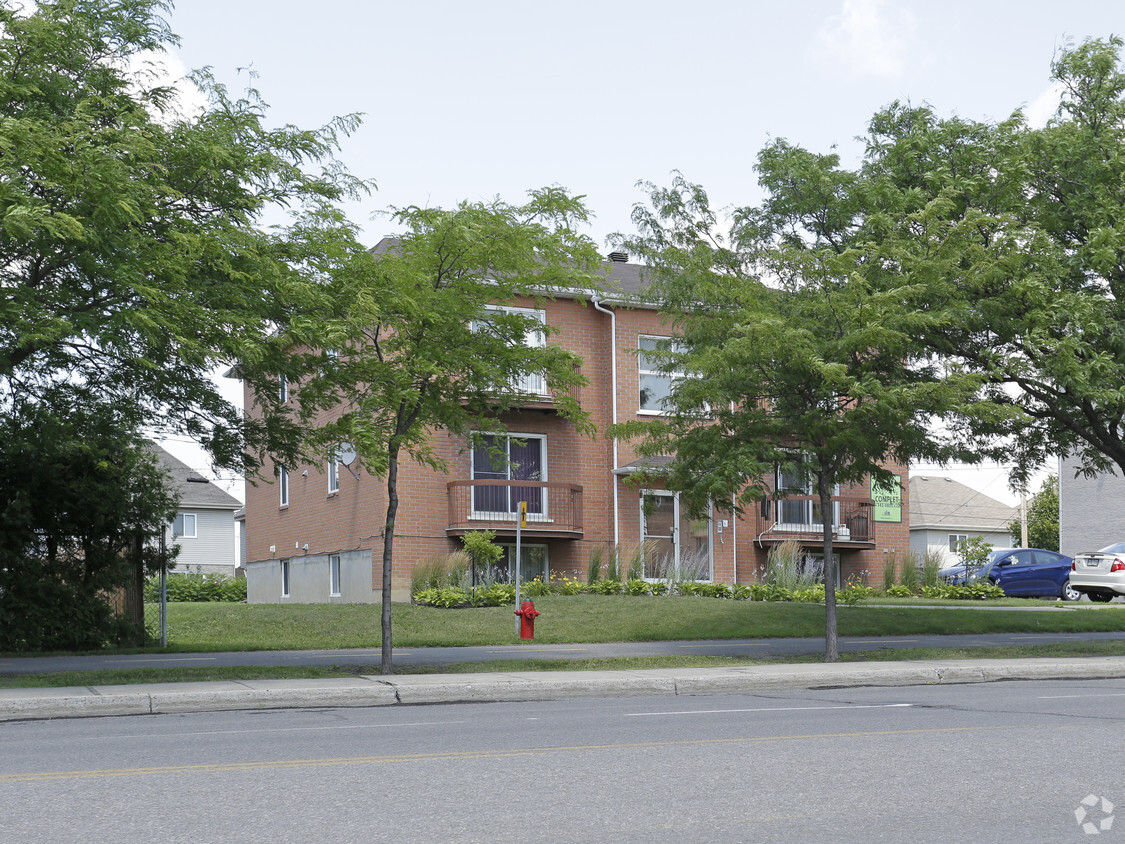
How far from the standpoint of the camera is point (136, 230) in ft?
41.5

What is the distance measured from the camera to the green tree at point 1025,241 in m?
16.9

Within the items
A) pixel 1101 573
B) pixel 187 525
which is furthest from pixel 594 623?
pixel 187 525

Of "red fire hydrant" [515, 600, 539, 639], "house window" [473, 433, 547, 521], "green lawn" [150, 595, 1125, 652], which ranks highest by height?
"house window" [473, 433, 547, 521]

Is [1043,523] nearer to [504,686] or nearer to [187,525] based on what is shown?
[187,525]

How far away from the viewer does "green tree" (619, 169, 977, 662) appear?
15.9 meters

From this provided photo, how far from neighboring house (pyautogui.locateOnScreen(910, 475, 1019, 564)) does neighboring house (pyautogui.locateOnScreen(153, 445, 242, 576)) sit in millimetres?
31999

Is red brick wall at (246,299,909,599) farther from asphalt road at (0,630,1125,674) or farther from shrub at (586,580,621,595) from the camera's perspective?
asphalt road at (0,630,1125,674)

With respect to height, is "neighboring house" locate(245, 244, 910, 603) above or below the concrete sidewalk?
above

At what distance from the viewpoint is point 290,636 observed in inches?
840

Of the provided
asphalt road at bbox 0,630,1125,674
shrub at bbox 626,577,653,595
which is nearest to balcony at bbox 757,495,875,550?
shrub at bbox 626,577,653,595

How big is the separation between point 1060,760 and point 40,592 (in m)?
15.7

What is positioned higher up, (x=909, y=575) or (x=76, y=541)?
(x=76, y=541)

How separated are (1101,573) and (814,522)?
801cm

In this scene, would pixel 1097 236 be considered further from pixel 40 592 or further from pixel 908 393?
pixel 40 592
